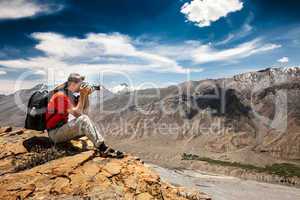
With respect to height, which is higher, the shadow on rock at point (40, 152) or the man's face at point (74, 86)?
the man's face at point (74, 86)

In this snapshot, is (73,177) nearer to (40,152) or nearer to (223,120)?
(40,152)

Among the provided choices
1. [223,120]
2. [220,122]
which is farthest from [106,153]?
[223,120]

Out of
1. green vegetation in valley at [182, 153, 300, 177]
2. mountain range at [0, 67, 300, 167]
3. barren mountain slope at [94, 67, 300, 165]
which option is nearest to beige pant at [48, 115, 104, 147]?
green vegetation in valley at [182, 153, 300, 177]

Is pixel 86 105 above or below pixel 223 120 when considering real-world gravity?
above

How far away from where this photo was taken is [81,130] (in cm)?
821

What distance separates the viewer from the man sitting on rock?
Answer: 8.11 meters

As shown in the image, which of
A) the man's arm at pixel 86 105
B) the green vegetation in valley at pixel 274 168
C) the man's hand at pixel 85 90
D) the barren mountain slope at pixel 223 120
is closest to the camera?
the man's hand at pixel 85 90

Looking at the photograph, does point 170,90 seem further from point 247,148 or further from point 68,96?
point 68,96

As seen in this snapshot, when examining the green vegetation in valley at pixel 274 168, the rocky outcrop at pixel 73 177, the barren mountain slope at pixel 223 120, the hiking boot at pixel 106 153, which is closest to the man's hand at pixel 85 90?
the hiking boot at pixel 106 153

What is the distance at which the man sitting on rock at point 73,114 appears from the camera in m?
8.11

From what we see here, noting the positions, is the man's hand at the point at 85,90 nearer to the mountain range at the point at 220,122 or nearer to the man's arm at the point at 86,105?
the man's arm at the point at 86,105

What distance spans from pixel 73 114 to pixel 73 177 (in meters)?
1.53

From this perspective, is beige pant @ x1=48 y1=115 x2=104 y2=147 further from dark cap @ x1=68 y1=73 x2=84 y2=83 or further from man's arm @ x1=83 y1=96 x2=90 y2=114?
dark cap @ x1=68 y1=73 x2=84 y2=83

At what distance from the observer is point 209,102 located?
146 m
